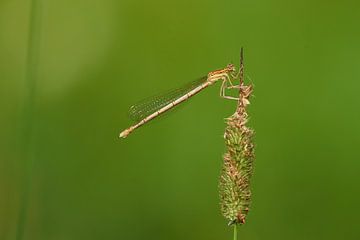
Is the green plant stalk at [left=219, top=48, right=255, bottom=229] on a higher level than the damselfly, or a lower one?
lower
